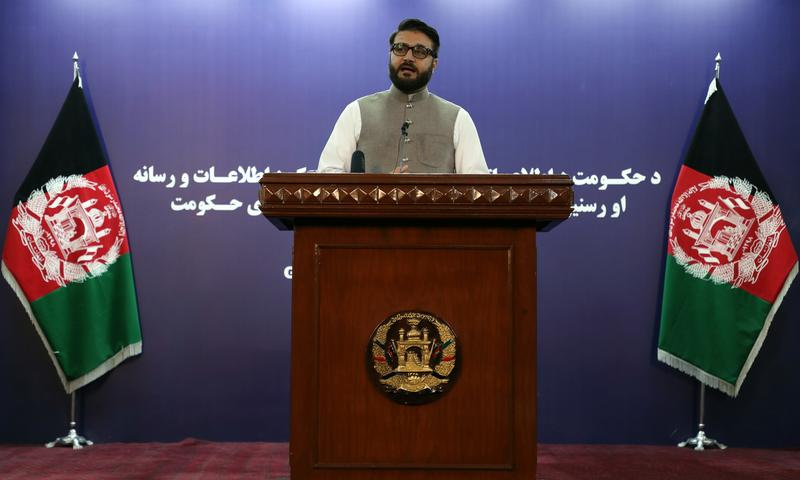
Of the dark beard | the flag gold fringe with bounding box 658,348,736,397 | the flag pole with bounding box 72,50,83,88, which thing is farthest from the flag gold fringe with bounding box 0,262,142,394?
the flag gold fringe with bounding box 658,348,736,397

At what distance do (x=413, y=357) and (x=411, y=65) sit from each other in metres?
1.30

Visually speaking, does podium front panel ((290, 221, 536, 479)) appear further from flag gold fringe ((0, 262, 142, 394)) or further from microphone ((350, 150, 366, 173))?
flag gold fringe ((0, 262, 142, 394))

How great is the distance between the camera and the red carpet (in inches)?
117

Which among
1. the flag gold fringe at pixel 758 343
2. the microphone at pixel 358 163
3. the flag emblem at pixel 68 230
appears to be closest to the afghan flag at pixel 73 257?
the flag emblem at pixel 68 230

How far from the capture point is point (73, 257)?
11.7 ft

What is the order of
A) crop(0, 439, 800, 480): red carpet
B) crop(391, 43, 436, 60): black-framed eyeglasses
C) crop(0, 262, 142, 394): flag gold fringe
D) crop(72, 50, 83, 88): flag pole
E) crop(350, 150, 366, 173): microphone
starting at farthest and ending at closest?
crop(72, 50, 83, 88): flag pole
crop(0, 262, 142, 394): flag gold fringe
crop(0, 439, 800, 480): red carpet
crop(391, 43, 436, 60): black-framed eyeglasses
crop(350, 150, 366, 173): microphone

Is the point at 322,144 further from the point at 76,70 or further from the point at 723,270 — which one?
the point at 723,270

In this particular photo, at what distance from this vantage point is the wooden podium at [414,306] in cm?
151

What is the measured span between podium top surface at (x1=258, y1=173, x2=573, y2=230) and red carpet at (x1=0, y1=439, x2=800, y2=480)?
5.50 feet

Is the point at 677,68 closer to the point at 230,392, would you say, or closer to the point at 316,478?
the point at 230,392

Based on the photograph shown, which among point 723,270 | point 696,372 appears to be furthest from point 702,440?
point 723,270

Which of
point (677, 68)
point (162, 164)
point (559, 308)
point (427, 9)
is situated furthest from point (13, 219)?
point (677, 68)

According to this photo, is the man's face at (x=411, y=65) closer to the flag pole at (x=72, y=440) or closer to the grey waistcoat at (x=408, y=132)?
the grey waistcoat at (x=408, y=132)

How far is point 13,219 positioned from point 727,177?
134 inches
